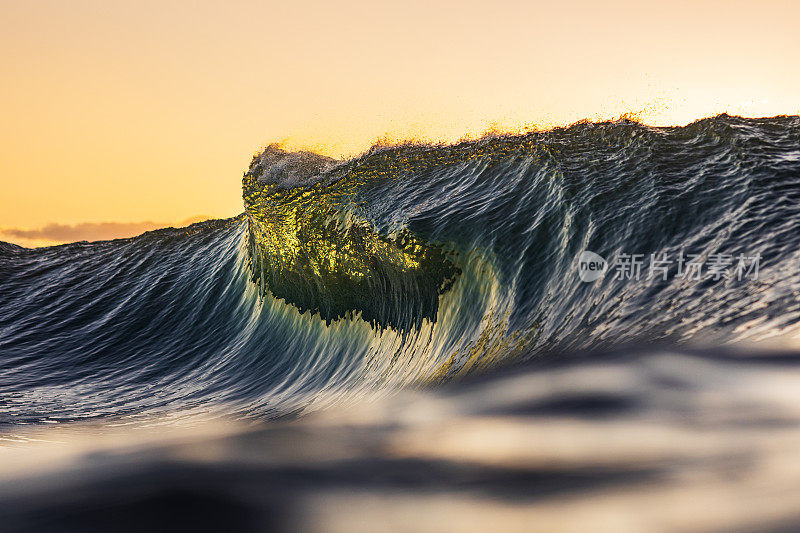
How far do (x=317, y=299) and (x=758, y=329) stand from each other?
4696mm

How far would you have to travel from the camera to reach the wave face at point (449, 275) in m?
4.86

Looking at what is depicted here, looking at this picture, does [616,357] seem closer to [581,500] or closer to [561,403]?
[561,403]

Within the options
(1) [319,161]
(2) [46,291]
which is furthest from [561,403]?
(2) [46,291]

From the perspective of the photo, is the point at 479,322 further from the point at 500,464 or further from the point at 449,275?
the point at 500,464

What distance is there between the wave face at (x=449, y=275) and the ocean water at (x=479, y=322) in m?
0.03

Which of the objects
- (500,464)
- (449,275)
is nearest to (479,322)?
(449,275)

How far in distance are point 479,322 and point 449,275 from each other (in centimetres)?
Answer: 69

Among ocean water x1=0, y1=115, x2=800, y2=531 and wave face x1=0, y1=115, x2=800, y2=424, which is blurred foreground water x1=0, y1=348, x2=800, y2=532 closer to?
ocean water x1=0, y1=115, x2=800, y2=531

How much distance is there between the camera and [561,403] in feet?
12.7

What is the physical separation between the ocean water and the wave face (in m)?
0.03

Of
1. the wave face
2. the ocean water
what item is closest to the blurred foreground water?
the ocean water

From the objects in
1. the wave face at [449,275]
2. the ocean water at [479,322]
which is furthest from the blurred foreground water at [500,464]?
the wave face at [449,275]

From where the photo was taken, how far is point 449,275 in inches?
233

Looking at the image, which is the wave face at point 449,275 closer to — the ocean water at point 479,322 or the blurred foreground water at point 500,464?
the ocean water at point 479,322
